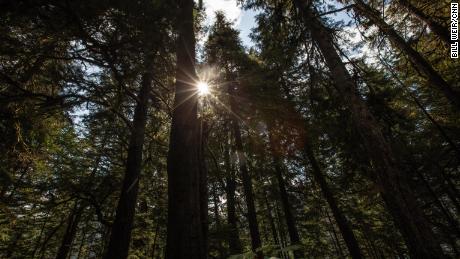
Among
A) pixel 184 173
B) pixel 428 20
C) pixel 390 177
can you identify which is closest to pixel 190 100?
pixel 184 173

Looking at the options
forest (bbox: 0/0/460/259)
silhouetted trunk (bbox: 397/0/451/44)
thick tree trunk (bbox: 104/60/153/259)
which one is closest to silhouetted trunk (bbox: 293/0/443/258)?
forest (bbox: 0/0/460/259)

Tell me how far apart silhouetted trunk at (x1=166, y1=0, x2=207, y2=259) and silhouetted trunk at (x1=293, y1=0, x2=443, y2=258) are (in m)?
3.68

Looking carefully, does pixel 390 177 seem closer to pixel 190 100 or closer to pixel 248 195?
pixel 190 100

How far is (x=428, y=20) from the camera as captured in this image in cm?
677

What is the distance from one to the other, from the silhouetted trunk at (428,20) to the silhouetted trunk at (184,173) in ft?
22.9

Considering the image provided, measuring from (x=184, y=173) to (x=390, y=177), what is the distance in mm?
4109

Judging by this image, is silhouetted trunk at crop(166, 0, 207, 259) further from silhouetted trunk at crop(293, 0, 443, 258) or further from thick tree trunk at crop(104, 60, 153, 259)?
silhouetted trunk at crop(293, 0, 443, 258)

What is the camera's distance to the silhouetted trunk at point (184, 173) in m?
2.60

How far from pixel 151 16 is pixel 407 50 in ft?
24.5

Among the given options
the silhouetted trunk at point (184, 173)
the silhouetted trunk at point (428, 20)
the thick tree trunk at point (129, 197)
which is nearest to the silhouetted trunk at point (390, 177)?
the silhouetted trunk at point (428, 20)

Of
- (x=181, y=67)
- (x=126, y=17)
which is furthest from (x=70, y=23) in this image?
(x=181, y=67)

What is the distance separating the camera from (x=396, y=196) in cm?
434

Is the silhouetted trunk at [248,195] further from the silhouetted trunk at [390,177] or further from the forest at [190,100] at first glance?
the silhouetted trunk at [390,177]

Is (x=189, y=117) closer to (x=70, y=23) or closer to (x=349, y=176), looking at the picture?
(x=70, y=23)
